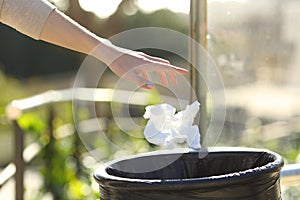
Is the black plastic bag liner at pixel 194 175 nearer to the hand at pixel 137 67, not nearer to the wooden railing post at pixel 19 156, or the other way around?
the hand at pixel 137 67

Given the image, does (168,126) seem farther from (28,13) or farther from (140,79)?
(28,13)

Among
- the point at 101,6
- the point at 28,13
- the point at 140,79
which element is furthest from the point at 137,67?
the point at 101,6

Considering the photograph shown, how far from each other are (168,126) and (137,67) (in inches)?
6.0

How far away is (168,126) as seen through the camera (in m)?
1.59

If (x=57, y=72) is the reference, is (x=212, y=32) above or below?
above

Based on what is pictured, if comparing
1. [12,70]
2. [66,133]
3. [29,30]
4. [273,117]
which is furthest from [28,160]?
[12,70]

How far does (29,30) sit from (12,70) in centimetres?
814

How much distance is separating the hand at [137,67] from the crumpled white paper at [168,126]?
6 centimetres

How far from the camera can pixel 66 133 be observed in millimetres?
4395

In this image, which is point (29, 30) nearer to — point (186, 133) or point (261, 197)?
point (186, 133)

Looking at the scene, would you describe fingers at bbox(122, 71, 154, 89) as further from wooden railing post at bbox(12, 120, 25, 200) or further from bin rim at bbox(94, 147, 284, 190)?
wooden railing post at bbox(12, 120, 25, 200)

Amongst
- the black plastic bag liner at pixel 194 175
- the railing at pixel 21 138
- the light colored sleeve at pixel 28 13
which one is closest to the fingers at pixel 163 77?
the black plastic bag liner at pixel 194 175

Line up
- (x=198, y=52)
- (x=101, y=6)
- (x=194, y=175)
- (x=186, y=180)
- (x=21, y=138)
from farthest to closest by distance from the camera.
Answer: (x=101, y=6) < (x=21, y=138) < (x=198, y=52) < (x=194, y=175) < (x=186, y=180)

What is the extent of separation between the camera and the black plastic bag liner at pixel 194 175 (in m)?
1.33
